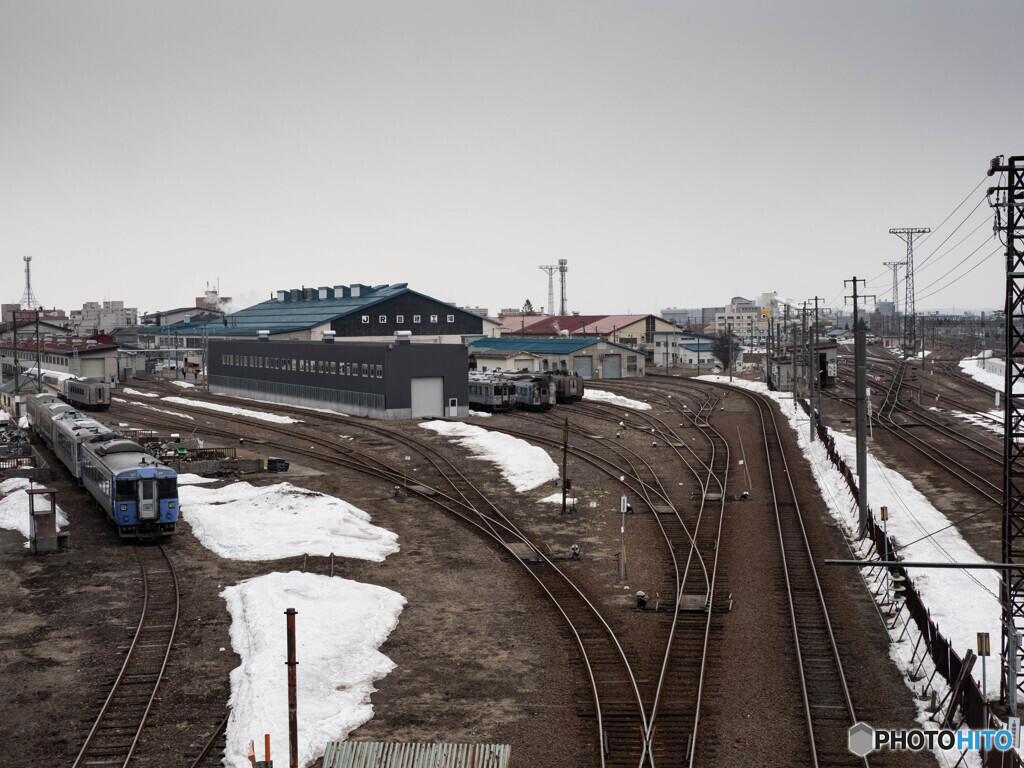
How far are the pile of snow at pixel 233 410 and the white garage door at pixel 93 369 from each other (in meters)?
15.4

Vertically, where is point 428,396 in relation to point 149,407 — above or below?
above

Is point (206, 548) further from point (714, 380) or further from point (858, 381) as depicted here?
point (714, 380)

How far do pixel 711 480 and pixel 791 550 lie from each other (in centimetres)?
1117

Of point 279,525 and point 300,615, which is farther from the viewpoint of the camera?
point 279,525

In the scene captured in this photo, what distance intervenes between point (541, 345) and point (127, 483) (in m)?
67.9

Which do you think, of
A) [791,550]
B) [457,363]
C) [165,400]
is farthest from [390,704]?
[165,400]

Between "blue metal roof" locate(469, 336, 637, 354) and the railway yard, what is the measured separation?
4703 centimetres

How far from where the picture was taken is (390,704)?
1733cm

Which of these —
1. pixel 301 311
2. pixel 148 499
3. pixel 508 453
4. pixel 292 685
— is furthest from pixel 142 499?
pixel 301 311

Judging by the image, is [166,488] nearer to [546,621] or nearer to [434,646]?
[434,646]

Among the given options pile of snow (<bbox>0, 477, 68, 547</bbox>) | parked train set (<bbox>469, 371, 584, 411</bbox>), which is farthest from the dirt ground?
parked train set (<bbox>469, 371, 584, 411</bbox>)

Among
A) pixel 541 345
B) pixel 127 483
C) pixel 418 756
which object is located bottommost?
pixel 418 756

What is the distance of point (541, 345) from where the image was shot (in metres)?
94.6

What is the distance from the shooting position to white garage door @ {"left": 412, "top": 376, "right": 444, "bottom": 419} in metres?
60.8
